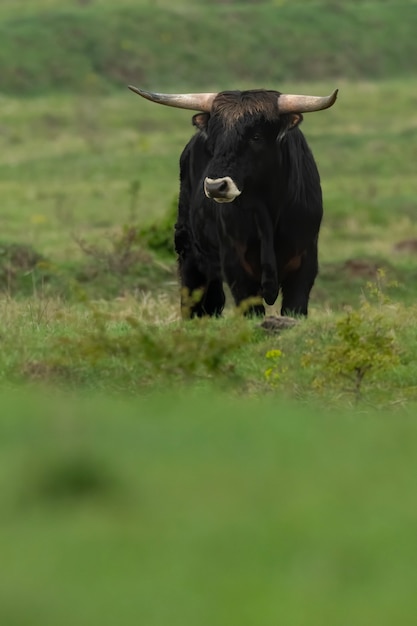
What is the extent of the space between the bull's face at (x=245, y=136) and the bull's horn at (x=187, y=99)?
Answer: 4.1 inches

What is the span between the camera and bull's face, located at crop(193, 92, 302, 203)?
1079 centimetres

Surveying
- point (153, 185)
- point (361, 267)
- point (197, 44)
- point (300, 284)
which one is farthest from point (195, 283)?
point (197, 44)

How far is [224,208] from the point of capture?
36.7 ft

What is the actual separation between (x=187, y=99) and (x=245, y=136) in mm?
837

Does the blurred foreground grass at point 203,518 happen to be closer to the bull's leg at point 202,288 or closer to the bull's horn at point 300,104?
the bull's horn at point 300,104

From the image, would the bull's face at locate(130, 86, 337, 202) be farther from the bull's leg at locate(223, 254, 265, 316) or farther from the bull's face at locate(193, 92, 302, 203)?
the bull's leg at locate(223, 254, 265, 316)

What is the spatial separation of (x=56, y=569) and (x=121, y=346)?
14.7 feet

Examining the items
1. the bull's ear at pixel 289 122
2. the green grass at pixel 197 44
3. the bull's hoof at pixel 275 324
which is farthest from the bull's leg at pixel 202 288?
the green grass at pixel 197 44

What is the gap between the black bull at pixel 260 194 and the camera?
35.8 ft

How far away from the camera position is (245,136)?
35.7ft

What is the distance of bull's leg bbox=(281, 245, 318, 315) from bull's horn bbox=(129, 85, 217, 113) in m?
1.36

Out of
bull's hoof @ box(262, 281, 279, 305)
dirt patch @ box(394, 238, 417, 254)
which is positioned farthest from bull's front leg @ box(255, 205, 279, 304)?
dirt patch @ box(394, 238, 417, 254)

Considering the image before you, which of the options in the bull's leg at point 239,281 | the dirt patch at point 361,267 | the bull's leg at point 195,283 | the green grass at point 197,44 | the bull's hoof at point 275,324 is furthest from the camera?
the green grass at point 197,44

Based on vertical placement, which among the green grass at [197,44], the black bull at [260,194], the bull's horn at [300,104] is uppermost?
the bull's horn at [300,104]
